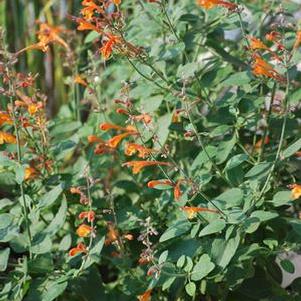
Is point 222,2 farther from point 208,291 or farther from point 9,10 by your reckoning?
point 9,10

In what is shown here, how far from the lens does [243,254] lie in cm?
223

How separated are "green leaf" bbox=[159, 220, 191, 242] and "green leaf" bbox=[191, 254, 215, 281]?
0.10m

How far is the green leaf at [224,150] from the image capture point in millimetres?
2395

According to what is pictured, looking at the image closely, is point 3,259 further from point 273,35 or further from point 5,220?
point 273,35

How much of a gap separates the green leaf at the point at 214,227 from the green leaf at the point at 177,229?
10 cm

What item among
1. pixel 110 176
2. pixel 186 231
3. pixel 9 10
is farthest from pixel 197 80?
pixel 9 10

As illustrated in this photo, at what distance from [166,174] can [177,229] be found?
19cm

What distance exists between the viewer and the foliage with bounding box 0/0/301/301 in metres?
2.20

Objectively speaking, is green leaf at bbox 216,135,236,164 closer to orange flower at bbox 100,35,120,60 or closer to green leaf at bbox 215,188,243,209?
green leaf at bbox 215,188,243,209

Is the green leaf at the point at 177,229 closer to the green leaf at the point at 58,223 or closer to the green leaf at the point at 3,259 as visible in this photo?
the green leaf at the point at 58,223

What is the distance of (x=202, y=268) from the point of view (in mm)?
2164

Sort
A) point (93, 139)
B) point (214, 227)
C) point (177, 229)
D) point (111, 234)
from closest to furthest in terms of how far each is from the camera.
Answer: point (214, 227)
point (177, 229)
point (111, 234)
point (93, 139)

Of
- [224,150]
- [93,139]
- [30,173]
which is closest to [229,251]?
[224,150]

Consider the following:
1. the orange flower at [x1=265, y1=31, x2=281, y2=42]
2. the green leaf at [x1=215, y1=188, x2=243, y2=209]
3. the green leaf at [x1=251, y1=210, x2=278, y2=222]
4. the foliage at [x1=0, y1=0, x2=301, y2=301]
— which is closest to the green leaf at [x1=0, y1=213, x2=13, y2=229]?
the foliage at [x1=0, y1=0, x2=301, y2=301]
